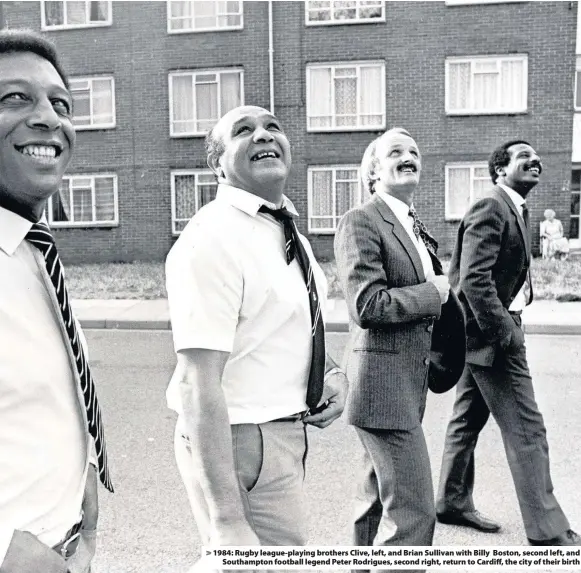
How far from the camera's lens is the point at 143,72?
17.0m

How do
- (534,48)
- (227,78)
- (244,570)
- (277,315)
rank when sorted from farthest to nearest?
1. (227,78)
2. (534,48)
3. (277,315)
4. (244,570)

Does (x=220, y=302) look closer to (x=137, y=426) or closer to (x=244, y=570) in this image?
(x=244, y=570)

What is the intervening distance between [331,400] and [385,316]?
1.64ft

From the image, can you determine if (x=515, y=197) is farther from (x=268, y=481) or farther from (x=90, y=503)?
(x=90, y=503)

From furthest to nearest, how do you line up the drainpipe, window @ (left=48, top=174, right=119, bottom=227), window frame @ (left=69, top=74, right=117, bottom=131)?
window @ (left=48, top=174, right=119, bottom=227)
window frame @ (left=69, top=74, right=117, bottom=131)
the drainpipe

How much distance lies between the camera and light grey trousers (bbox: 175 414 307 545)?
1678mm

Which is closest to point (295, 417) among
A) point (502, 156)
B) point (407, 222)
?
point (407, 222)

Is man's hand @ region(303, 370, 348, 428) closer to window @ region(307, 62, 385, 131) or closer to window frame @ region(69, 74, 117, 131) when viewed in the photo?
window @ region(307, 62, 385, 131)

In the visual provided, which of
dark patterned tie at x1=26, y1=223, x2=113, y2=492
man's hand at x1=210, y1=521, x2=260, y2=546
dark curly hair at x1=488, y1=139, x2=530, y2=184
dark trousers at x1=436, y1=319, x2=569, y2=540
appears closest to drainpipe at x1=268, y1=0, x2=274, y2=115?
dark curly hair at x1=488, y1=139, x2=530, y2=184

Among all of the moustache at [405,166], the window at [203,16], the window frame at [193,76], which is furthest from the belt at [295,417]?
the window at [203,16]

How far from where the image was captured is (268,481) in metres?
1.69

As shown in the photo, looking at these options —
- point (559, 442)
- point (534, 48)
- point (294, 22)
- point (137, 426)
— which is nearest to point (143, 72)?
point (294, 22)

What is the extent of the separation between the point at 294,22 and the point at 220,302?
15904 mm

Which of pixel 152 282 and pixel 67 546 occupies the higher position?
pixel 67 546
